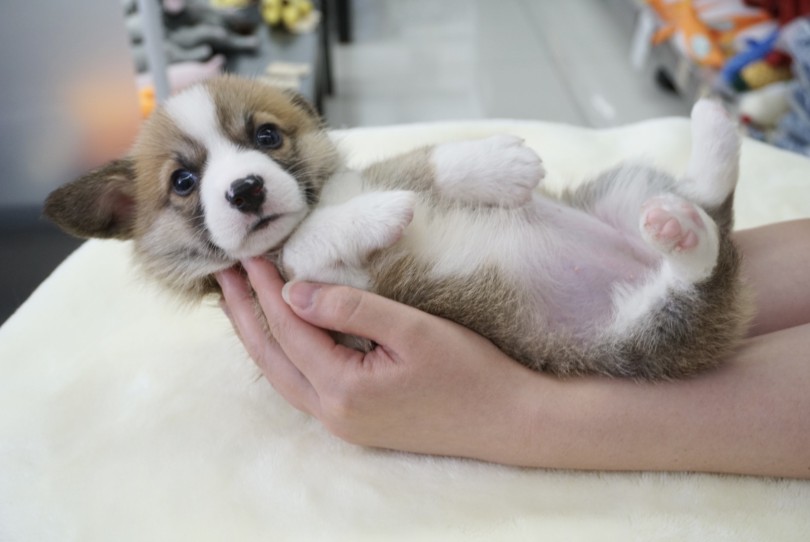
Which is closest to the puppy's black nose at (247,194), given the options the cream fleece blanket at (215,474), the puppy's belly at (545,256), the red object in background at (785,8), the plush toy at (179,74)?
the puppy's belly at (545,256)

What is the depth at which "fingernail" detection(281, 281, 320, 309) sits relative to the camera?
114 cm

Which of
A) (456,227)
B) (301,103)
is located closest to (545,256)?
(456,227)

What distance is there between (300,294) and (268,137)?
13.2 inches

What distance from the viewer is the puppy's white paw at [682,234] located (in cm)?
106

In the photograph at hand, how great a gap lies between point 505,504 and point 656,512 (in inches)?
8.9

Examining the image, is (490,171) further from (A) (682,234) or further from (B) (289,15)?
(B) (289,15)

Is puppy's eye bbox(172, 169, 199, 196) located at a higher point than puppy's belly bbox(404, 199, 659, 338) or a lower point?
higher

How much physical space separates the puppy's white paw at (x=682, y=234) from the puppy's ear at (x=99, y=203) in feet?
3.06

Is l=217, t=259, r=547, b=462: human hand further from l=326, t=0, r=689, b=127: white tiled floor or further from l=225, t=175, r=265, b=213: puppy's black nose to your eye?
l=326, t=0, r=689, b=127: white tiled floor

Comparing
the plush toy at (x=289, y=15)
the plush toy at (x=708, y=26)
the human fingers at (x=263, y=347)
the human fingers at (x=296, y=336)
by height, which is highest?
the human fingers at (x=296, y=336)

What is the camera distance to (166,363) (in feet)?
4.75

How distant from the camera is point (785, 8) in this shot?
3.08m

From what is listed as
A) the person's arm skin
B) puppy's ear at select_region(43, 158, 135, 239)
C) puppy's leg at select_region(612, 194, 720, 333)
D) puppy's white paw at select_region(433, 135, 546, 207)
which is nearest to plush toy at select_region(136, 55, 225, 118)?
puppy's ear at select_region(43, 158, 135, 239)

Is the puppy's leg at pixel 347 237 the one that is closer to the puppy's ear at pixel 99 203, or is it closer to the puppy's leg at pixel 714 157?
the puppy's ear at pixel 99 203
